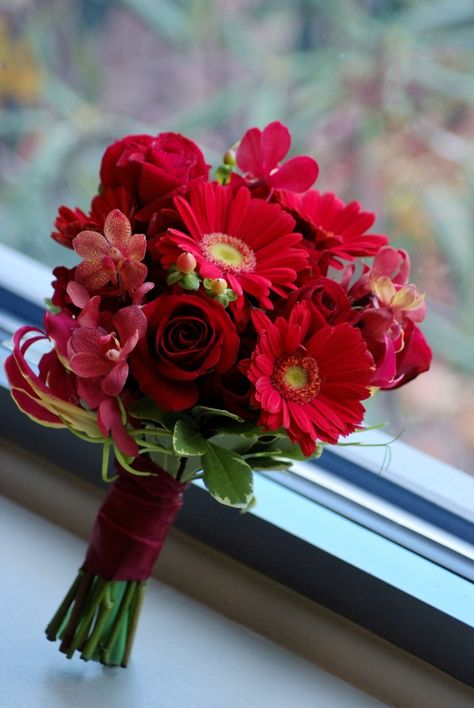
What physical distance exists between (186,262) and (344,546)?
367 mm

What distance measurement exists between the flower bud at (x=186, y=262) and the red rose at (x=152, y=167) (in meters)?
0.07

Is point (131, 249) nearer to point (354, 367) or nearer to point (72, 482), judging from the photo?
point (354, 367)

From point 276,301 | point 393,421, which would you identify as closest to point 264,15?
point 393,421

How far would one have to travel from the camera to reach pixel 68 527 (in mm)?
953

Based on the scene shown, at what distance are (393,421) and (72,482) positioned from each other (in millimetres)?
384

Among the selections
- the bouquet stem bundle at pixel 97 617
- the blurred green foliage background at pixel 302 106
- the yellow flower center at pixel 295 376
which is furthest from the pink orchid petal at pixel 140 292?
the blurred green foliage background at pixel 302 106

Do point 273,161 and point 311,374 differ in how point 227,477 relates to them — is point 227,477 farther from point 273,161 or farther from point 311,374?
point 273,161

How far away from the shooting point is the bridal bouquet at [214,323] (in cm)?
61

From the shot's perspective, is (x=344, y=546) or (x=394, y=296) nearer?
(x=394, y=296)

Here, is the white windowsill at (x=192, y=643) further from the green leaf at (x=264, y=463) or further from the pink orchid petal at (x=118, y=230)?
the pink orchid petal at (x=118, y=230)

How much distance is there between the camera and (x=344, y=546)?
855 millimetres

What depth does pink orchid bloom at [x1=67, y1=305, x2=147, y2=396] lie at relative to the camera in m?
0.61

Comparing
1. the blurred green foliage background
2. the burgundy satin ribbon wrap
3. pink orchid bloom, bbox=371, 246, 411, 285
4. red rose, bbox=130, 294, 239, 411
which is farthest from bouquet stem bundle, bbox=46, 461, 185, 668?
the blurred green foliage background

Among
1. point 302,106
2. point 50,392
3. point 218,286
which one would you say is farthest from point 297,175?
point 302,106
